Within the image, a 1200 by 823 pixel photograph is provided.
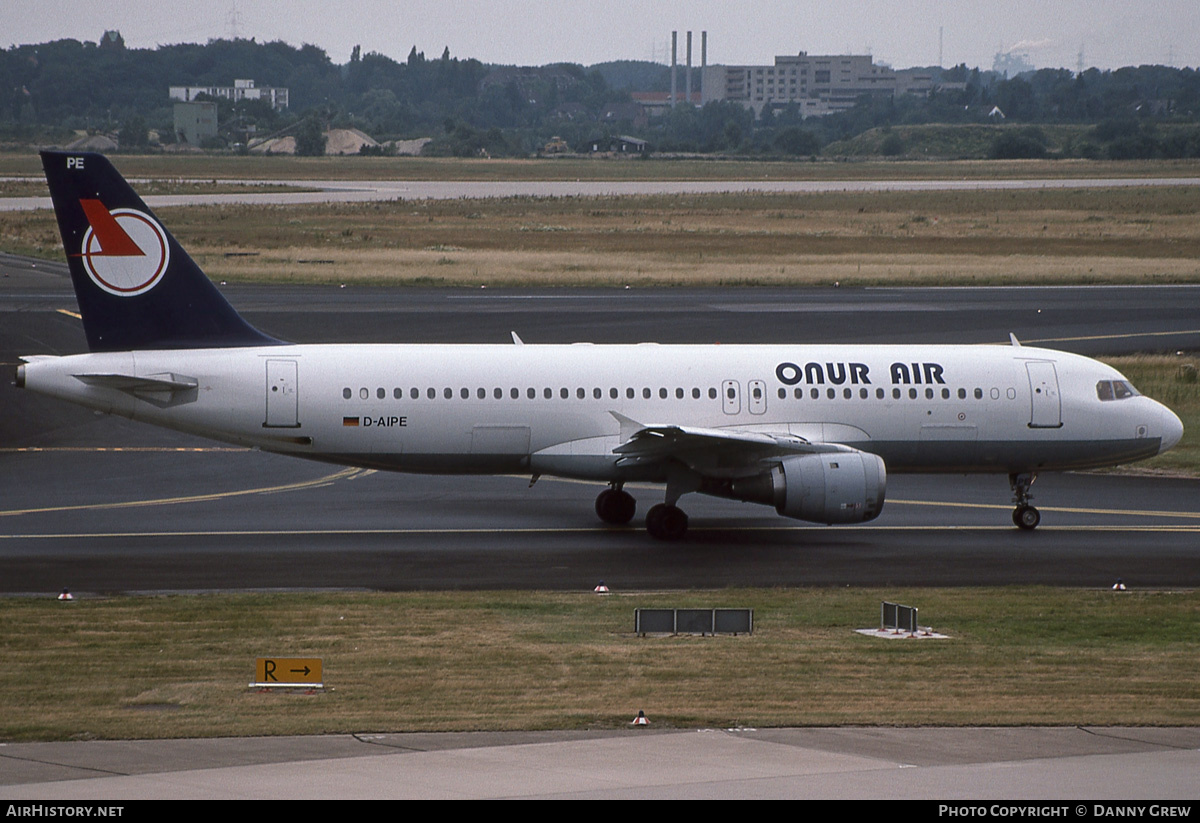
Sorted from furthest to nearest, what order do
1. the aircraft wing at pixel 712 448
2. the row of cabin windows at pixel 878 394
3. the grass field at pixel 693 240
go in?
the grass field at pixel 693 240, the row of cabin windows at pixel 878 394, the aircraft wing at pixel 712 448

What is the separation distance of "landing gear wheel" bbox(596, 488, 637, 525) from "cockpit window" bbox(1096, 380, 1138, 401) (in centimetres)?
1039

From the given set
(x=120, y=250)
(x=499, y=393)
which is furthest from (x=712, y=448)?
(x=120, y=250)

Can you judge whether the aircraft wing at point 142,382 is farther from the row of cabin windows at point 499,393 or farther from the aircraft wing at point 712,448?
the aircraft wing at point 712,448

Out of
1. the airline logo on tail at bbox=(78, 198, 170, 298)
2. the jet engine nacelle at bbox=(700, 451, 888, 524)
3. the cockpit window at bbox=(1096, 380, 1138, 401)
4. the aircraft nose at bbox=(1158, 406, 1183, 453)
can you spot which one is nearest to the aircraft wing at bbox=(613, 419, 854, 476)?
the jet engine nacelle at bbox=(700, 451, 888, 524)

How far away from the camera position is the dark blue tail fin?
2994 cm

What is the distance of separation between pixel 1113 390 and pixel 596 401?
37.2 ft

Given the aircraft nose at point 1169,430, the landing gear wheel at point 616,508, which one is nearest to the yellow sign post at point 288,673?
the landing gear wheel at point 616,508

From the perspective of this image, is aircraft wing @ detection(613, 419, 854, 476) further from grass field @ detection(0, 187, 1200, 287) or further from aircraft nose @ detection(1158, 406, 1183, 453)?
grass field @ detection(0, 187, 1200, 287)

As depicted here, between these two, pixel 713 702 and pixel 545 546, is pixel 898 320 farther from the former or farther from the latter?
pixel 713 702

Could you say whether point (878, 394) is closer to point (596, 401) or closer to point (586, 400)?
point (596, 401)

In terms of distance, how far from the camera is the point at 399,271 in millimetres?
82938

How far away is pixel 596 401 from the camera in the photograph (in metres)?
Answer: 31.2

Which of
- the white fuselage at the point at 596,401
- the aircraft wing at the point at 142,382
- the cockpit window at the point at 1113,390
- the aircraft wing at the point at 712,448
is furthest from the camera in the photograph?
the cockpit window at the point at 1113,390

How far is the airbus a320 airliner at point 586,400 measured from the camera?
30.0 meters
